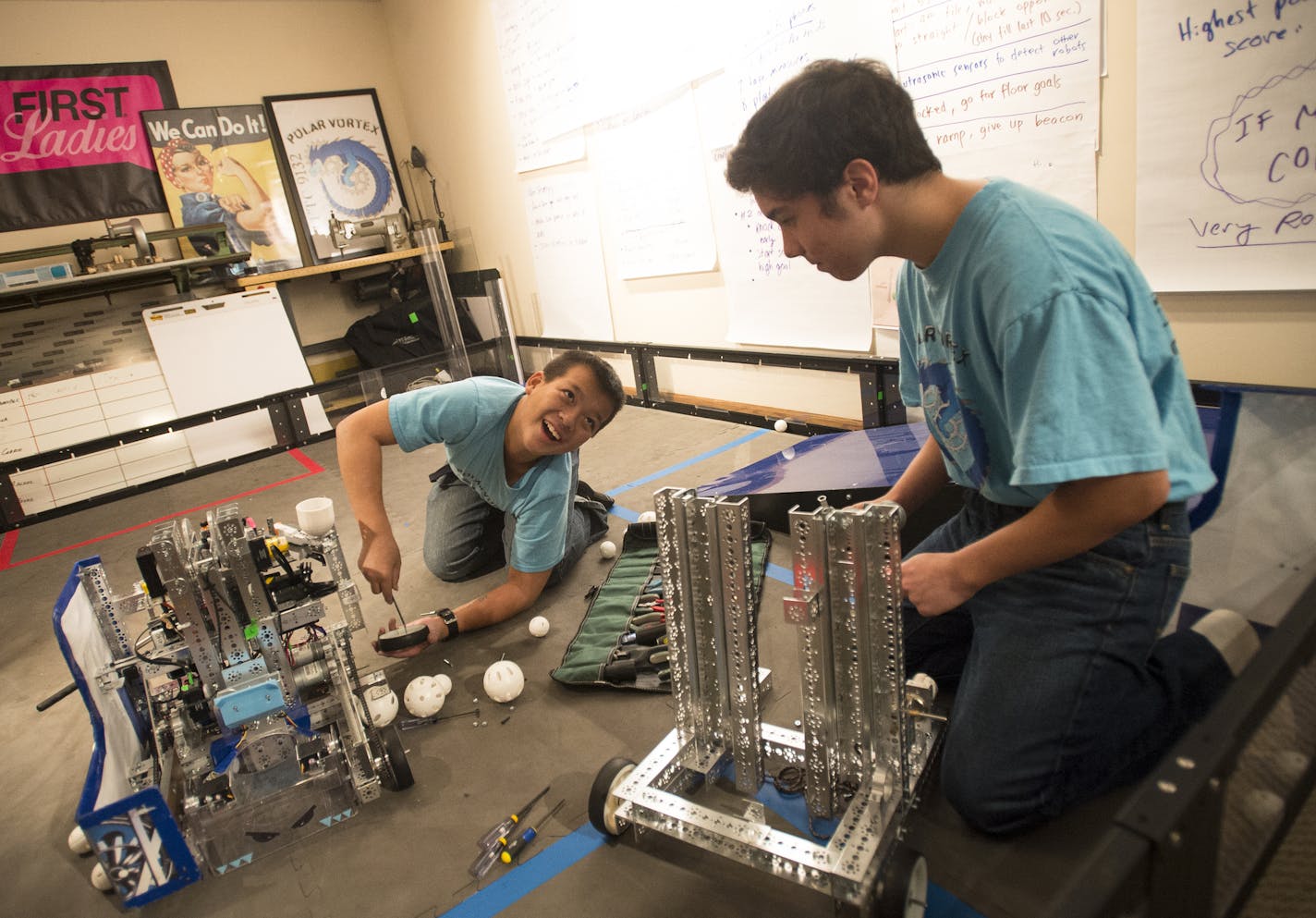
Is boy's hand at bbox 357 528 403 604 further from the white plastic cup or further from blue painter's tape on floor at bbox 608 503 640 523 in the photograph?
blue painter's tape on floor at bbox 608 503 640 523

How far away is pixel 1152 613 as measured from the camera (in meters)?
1.31

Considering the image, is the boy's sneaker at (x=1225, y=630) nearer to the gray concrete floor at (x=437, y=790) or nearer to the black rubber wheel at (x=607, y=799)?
the gray concrete floor at (x=437, y=790)

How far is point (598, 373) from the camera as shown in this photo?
2211mm

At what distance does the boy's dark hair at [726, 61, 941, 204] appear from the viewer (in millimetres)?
1175

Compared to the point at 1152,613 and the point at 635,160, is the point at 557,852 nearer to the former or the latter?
the point at 1152,613

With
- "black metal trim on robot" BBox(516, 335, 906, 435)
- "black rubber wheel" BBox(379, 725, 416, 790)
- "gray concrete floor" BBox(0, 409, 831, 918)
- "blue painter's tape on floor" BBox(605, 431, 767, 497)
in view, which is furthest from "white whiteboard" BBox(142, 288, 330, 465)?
"black rubber wheel" BBox(379, 725, 416, 790)

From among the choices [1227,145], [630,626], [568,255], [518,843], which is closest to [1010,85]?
[1227,145]

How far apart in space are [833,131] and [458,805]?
155 cm


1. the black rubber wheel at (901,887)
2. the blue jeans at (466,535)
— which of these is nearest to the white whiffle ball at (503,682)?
the blue jeans at (466,535)

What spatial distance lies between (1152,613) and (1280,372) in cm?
132

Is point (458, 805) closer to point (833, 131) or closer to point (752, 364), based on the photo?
point (833, 131)

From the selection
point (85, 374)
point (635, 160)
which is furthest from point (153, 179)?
point (635, 160)

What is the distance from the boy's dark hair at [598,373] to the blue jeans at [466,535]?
0.65 meters

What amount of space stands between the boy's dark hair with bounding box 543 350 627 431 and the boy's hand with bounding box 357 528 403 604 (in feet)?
2.18
